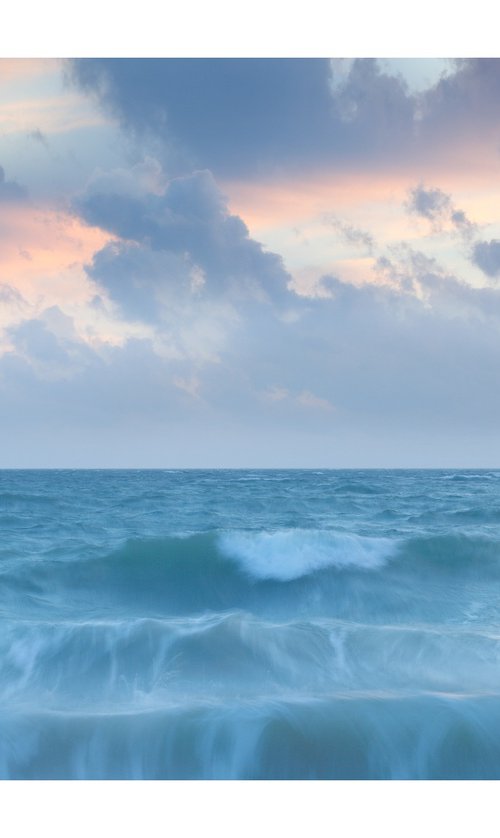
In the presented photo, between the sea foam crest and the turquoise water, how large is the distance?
0.03 meters

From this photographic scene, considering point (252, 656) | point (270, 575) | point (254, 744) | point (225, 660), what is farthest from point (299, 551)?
point (254, 744)

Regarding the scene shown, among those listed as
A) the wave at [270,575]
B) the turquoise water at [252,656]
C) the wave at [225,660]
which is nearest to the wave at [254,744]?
the turquoise water at [252,656]

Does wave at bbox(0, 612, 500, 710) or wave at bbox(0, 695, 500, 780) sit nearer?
wave at bbox(0, 695, 500, 780)

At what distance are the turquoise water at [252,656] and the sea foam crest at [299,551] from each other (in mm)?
33

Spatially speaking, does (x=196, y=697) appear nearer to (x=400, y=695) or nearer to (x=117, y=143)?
(x=400, y=695)

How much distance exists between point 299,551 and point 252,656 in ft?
12.9

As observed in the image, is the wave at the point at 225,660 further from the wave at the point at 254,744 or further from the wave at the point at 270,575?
the wave at the point at 270,575

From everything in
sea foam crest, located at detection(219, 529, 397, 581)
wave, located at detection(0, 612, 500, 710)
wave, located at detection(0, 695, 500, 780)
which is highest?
sea foam crest, located at detection(219, 529, 397, 581)

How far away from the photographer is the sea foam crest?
891cm

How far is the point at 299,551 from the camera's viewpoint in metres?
9.49

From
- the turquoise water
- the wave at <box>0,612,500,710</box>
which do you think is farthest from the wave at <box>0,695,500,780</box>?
the wave at <box>0,612,500,710</box>

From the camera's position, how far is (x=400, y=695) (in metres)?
4.86

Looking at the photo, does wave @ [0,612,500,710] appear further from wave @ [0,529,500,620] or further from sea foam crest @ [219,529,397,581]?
sea foam crest @ [219,529,397,581]

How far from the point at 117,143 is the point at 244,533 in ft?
18.5
